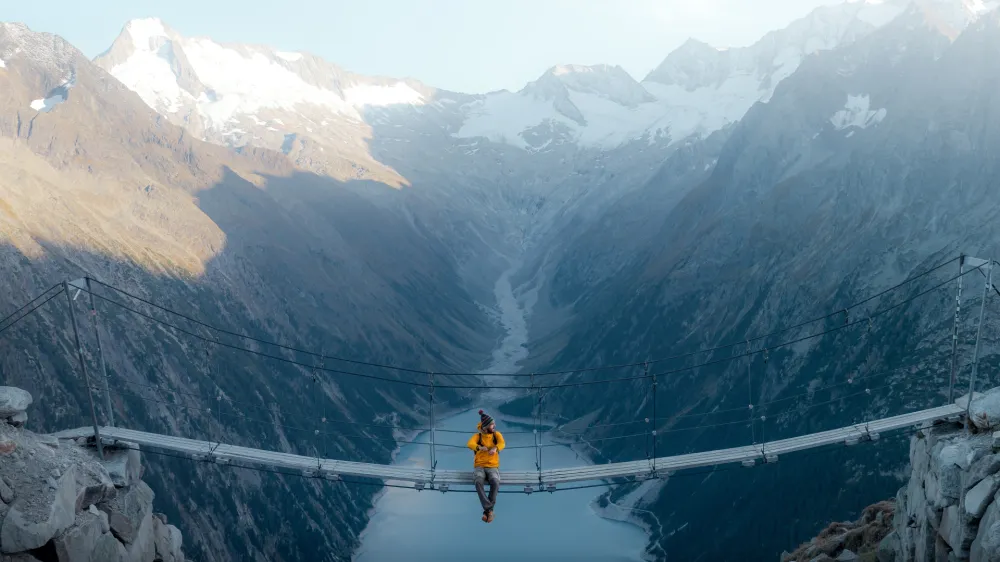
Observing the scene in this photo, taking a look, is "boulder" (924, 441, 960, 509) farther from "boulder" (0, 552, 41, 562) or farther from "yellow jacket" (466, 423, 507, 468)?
"boulder" (0, 552, 41, 562)

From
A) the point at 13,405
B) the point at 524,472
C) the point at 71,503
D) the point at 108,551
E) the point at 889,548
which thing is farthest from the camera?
the point at 524,472

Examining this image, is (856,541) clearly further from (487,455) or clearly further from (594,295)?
(594,295)

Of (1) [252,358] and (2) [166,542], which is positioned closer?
(2) [166,542]

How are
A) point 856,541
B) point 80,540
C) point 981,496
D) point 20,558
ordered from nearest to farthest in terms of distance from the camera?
point 981,496 → point 20,558 → point 80,540 → point 856,541

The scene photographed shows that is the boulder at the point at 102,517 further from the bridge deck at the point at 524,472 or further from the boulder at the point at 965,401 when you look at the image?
the boulder at the point at 965,401

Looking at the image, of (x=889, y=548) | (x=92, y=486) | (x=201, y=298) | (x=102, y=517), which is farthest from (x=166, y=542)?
(x=201, y=298)

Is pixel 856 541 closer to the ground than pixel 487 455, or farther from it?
closer to the ground

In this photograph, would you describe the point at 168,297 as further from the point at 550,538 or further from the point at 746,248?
the point at 746,248

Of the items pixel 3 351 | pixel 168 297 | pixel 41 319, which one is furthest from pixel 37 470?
pixel 168 297
